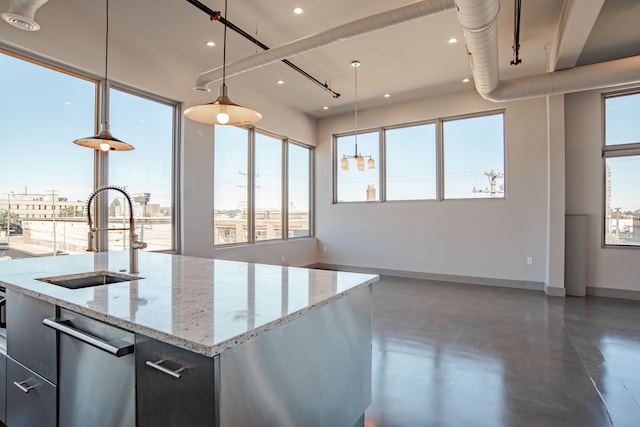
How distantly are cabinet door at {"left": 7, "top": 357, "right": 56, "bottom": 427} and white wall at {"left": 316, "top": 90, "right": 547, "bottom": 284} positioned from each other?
6001 millimetres

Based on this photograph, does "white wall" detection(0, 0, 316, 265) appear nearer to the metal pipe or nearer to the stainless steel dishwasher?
the metal pipe

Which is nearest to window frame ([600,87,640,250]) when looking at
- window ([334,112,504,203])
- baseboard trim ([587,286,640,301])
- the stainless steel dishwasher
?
baseboard trim ([587,286,640,301])

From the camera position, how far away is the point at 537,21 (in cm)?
380

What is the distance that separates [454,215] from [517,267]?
1.36 meters

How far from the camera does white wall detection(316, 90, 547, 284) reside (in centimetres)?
554

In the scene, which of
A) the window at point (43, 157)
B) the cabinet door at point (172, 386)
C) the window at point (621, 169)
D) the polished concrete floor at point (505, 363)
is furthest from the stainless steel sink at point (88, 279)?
the window at point (621, 169)

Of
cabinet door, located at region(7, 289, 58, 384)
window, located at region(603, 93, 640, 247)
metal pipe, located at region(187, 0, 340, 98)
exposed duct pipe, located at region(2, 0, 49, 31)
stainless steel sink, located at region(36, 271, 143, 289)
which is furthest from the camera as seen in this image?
window, located at region(603, 93, 640, 247)

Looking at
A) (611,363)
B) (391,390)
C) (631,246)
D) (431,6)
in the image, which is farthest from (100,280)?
(631,246)

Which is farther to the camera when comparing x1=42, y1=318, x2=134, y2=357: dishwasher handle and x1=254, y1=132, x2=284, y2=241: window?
x1=254, y1=132, x2=284, y2=241: window

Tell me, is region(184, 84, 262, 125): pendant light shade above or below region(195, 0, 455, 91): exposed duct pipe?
below

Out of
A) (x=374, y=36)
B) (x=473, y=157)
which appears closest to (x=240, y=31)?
(x=374, y=36)

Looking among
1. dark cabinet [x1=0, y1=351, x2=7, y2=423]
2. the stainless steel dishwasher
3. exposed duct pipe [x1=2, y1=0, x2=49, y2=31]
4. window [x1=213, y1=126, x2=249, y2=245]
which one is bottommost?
dark cabinet [x1=0, y1=351, x2=7, y2=423]

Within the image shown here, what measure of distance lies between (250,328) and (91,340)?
2.11 feet

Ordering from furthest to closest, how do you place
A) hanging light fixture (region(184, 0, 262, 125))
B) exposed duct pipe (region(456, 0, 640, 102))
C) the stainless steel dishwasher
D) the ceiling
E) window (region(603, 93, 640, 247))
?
window (region(603, 93, 640, 247))
the ceiling
exposed duct pipe (region(456, 0, 640, 102))
hanging light fixture (region(184, 0, 262, 125))
the stainless steel dishwasher
